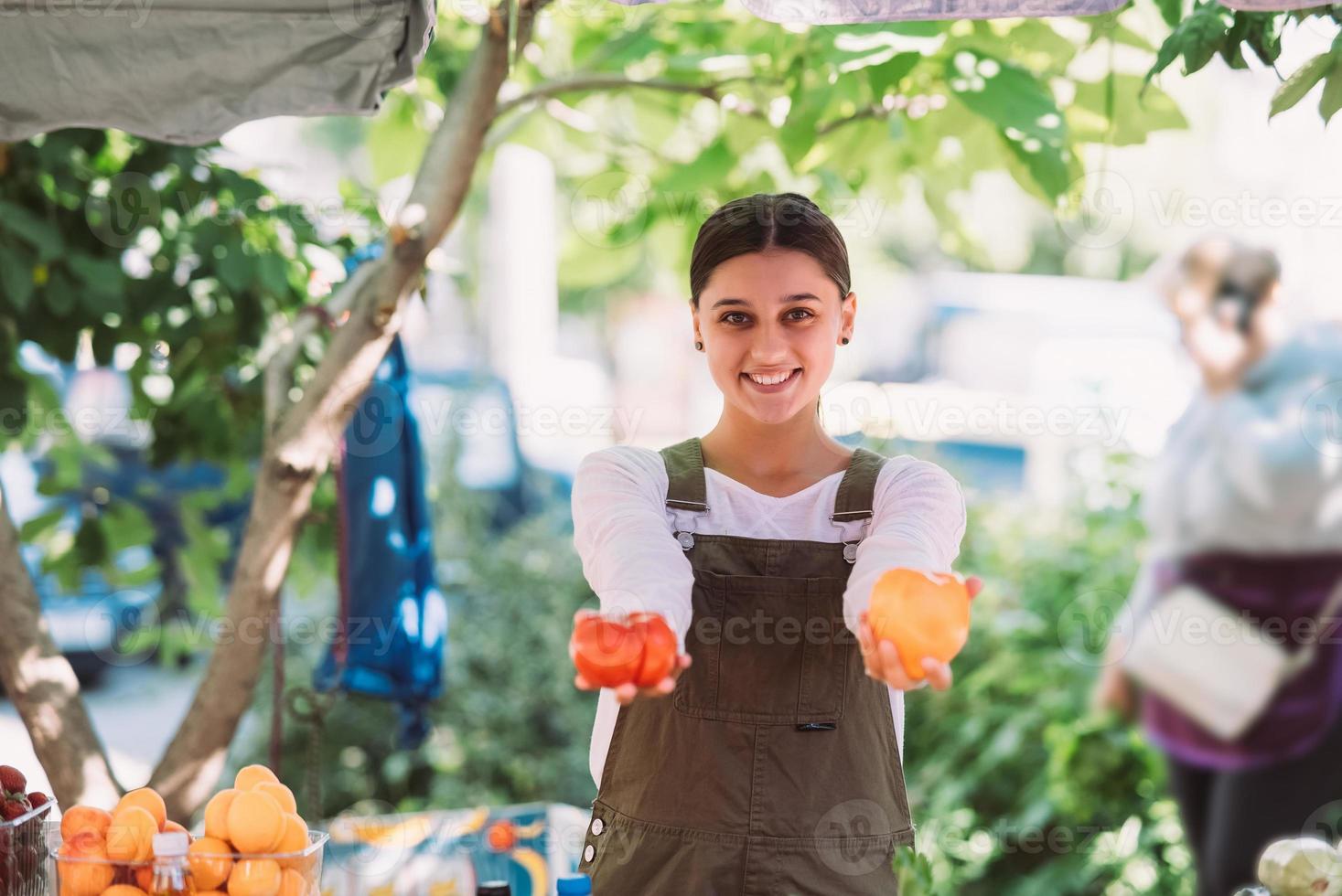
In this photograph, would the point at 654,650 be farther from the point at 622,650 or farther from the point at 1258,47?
the point at 1258,47

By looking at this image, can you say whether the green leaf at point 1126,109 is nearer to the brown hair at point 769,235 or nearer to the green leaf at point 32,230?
the brown hair at point 769,235

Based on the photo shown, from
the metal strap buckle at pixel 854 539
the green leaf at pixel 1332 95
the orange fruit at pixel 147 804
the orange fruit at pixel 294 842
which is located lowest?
the orange fruit at pixel 294 842

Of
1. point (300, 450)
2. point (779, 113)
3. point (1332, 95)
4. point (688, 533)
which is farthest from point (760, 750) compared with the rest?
point (779, 113)

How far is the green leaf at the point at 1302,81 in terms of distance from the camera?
1.89 metres

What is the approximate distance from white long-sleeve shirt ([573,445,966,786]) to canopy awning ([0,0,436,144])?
797 mm

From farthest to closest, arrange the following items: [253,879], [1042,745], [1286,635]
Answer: [1042,745] < [1286,635] < [253,879]

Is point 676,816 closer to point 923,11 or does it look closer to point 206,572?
point 923,11

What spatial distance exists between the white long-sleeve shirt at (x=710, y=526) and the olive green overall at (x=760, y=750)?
0.02 m

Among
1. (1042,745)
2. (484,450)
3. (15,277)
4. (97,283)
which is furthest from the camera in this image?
(484,450)

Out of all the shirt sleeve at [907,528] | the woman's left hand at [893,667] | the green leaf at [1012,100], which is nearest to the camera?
the woman's left hand at [893,667]

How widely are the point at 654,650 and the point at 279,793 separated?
56 cm

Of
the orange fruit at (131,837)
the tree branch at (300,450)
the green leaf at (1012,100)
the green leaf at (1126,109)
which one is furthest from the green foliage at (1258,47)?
the orange fruit at (131,837)

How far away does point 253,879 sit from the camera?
1473 millimetres

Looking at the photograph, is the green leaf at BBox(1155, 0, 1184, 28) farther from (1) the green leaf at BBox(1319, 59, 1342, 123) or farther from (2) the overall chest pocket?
(2) the overall chest pocket
